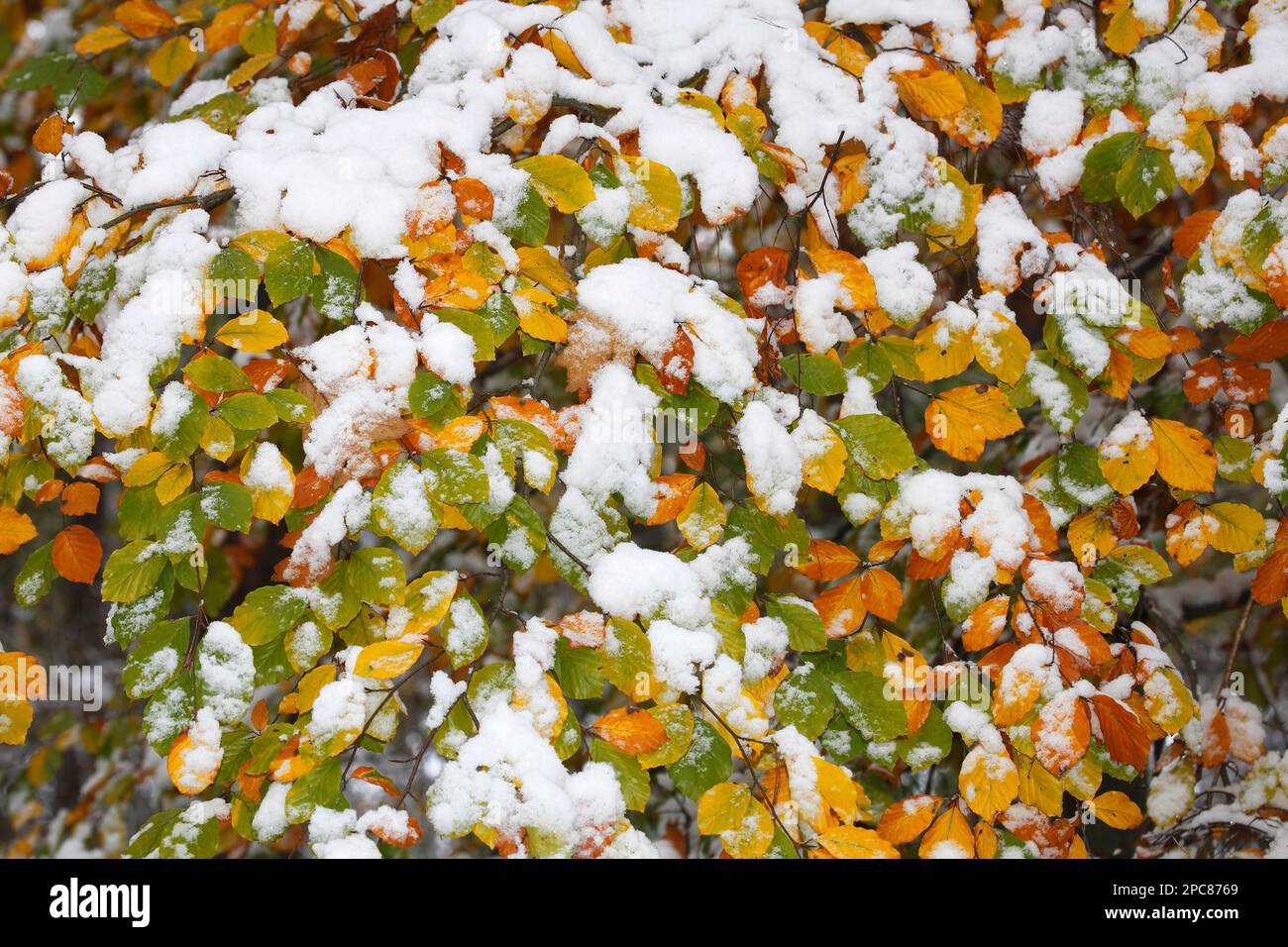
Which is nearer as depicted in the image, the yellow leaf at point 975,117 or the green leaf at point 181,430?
the green leaf at point 181,430

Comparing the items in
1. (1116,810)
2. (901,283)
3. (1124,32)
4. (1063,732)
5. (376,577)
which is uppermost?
(1124,32)

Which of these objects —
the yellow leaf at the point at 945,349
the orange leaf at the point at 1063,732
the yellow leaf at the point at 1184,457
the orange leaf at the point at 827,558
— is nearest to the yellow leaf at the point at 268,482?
the orange leaf at the point at 827,558

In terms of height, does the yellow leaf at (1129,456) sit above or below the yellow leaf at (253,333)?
below

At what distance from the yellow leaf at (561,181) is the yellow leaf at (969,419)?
0.46 m

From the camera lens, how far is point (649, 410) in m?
1.04

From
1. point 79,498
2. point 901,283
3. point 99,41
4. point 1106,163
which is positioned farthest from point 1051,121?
point 99,41

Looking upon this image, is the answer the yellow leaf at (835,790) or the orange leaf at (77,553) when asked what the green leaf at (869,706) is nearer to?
the yellow leaf at (835,790)

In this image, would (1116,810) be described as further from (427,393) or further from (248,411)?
(248,411)

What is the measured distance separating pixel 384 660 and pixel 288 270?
0.39 m

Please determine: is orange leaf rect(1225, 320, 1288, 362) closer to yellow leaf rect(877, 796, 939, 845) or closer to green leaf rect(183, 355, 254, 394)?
yellow leaf rect(877, 796, 939, 845)

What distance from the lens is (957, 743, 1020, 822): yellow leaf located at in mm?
1073

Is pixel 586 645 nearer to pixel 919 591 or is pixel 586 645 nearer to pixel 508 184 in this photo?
pixel 508 184

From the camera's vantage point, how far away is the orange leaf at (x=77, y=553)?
1133mm
